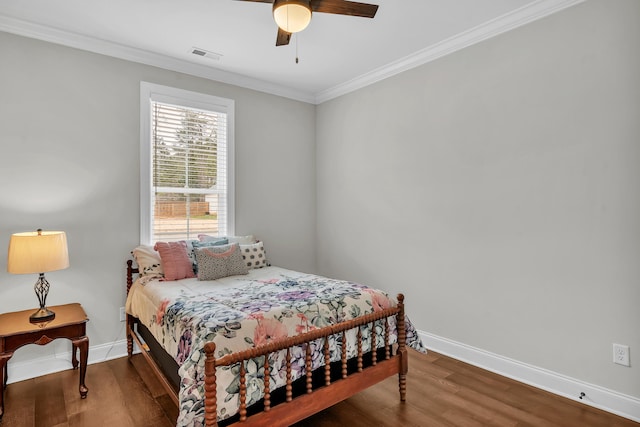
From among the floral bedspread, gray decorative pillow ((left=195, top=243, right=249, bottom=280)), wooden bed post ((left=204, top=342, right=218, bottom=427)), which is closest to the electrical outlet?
the floral bedspread

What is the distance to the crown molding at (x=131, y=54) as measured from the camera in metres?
2.74

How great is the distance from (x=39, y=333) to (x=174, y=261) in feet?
3.15

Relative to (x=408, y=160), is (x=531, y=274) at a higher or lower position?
lower

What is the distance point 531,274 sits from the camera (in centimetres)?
262

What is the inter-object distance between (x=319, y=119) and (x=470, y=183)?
223 cm

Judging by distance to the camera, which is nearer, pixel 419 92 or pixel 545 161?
pixel 545 161

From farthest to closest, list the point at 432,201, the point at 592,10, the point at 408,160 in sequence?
the point at 408,160 < the point at 432,201 < the point at 592,10

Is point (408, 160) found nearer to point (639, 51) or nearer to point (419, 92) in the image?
point (419, 92)

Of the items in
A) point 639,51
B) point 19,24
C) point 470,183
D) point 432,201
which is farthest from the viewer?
point 432,201

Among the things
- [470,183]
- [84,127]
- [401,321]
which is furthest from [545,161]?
[84,127]

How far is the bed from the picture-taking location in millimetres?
1649

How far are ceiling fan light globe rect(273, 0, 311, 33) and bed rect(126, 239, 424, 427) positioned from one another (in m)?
1.58

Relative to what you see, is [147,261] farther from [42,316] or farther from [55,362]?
[55,362]

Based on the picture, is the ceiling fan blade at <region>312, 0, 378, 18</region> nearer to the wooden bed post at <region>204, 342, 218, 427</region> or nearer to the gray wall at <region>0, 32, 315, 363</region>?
the wooden bed post at <region>204, 342, 218, 427</region>
